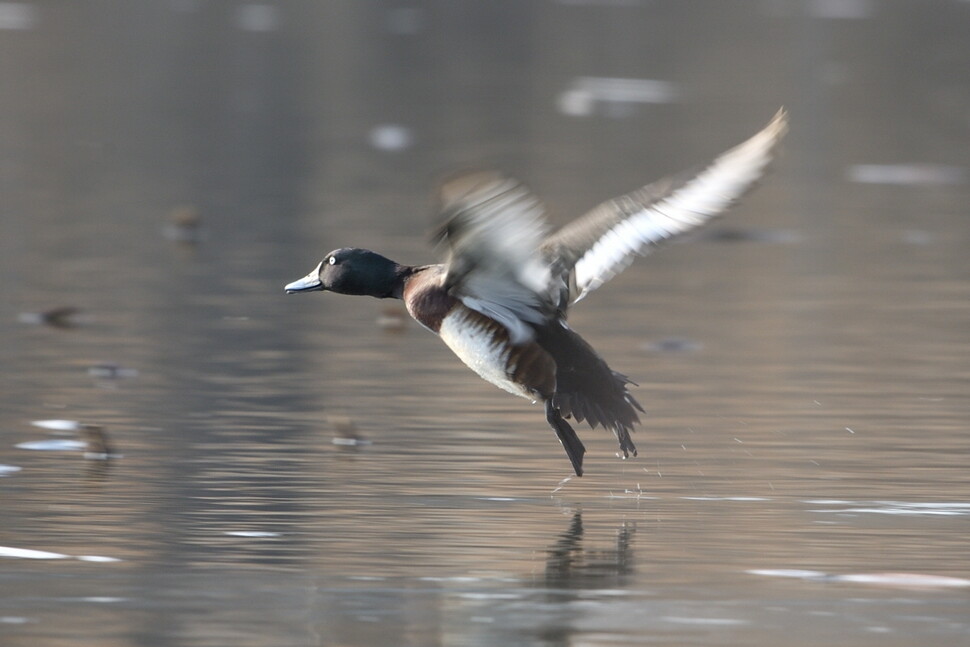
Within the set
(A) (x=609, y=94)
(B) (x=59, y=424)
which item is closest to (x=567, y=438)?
(B) (x=59, y=424)

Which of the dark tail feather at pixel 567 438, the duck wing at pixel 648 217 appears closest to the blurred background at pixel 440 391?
the dark tail feather at pixel 567 438

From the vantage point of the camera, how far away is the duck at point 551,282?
7227 millimetres

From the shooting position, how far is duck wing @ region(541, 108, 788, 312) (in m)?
7.70

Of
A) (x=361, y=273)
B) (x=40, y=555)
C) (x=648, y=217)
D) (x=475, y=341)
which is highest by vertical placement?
(x=648, y=217)

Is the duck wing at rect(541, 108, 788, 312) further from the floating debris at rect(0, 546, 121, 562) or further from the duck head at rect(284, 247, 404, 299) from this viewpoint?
the floating debris at rect(0, 546, 121, 562)

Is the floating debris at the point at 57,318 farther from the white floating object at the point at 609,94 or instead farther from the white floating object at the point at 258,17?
the white floating object at the point at 258,17

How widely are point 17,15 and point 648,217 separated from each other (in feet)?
84.6

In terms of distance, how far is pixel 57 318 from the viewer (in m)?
11.0

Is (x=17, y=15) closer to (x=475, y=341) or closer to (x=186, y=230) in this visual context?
(x=186, y=230)

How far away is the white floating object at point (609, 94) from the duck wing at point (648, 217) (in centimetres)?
1419

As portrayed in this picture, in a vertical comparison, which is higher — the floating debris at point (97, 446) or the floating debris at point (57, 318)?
the floating debris at point (97, 446)

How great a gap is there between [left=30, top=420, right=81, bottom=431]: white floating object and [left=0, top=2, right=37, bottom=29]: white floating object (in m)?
22.4

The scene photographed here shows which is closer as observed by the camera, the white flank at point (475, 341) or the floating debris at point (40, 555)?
the floating debris at point (40, 555)

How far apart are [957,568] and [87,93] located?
58.1ft
